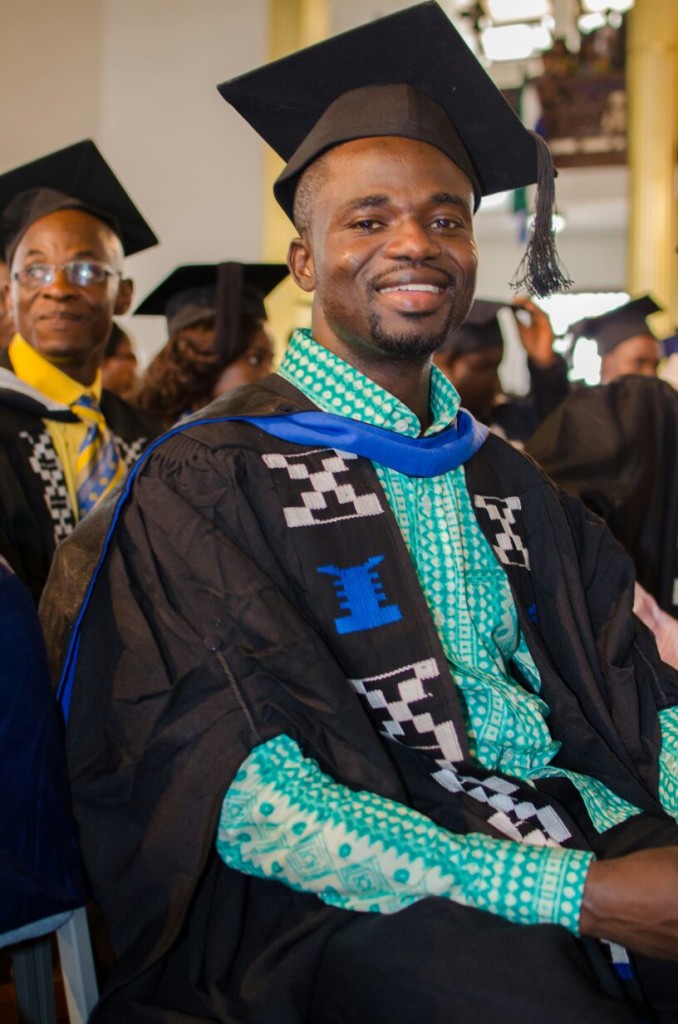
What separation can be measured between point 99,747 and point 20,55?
16.1ft

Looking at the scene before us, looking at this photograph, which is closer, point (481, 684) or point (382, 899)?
point (382, 899)

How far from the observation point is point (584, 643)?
6.16 feet

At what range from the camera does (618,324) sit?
4.98 metres

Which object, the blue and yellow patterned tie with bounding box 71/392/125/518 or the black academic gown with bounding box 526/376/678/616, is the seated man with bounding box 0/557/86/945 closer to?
the blue and yellow patterned tie with bounding box 71/392/125/518

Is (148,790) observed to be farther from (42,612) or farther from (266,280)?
(266,280)

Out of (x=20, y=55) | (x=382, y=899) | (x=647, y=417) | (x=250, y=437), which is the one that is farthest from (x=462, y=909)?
(x=20, y=55)

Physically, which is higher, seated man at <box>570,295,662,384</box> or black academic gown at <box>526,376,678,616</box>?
seated man at <box>570,295,662,384</box>

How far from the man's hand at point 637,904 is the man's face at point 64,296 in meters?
2.39

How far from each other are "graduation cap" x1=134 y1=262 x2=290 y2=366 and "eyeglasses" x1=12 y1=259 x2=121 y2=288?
722 millimetres

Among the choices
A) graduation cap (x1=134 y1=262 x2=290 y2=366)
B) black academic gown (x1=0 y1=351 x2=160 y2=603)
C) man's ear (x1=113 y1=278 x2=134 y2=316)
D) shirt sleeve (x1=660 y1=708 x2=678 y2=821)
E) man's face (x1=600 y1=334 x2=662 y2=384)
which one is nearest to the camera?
shirt sleeve (x1=660 y1=708 x2=678 y2=821)

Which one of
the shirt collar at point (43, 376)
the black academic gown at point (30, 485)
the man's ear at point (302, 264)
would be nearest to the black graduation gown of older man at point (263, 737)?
the man's ear at point (302, 264)

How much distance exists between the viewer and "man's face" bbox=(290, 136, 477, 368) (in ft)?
5.98

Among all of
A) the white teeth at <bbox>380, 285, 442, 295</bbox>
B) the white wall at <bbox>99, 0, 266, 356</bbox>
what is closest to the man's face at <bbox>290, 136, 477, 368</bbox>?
the white teeth at <bbox>380, 285, 442, 295</bbox>

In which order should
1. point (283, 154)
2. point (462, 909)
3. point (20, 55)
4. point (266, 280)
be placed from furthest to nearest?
point (20, 55) → point (266, 280) → point (283, 154) → point (462, 909)
